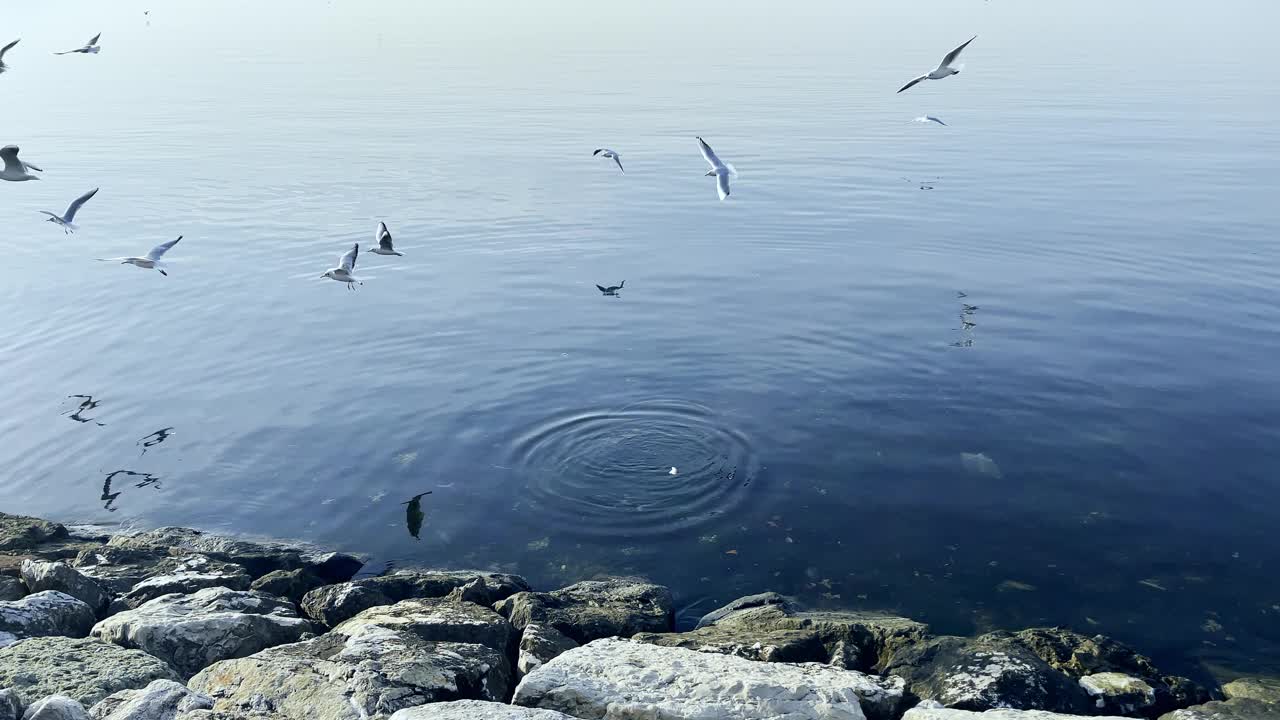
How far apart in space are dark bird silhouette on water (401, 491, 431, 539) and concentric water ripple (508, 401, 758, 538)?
5.69 ft

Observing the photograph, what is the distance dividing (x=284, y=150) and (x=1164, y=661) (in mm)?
47506

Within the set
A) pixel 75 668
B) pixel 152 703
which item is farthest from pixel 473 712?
pixel 75 668

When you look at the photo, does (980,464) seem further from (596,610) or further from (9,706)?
(9,706)

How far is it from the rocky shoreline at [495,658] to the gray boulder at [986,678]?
2 centimetres

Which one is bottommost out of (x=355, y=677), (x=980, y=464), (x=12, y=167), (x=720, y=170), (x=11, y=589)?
(x=11, y=589)

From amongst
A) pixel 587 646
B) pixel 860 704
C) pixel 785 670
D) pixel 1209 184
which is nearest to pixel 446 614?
pixel 587 646

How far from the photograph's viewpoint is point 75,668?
33.4ft

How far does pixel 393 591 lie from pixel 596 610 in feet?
9.24

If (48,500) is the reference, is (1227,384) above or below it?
above

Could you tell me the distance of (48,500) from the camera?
1764 cm

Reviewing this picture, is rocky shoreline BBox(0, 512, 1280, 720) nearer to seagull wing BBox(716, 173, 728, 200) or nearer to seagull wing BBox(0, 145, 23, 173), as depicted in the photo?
seagull wing BBox(0, 145, 23, 173)

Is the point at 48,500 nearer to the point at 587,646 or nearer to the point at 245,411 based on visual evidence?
the point at 245,411

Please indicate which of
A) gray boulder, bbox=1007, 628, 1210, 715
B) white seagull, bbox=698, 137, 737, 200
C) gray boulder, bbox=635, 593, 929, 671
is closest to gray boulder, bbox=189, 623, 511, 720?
gray boulder, bbox=635, 593, 929, 671

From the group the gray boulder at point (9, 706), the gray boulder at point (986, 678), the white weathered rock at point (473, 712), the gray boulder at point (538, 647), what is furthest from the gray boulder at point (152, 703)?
the gray boulder at point (986, 678)
